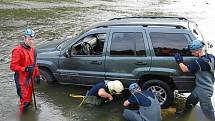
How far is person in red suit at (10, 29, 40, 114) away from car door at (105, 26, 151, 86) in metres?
1.91

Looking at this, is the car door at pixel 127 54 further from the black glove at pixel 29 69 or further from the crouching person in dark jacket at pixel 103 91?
the black glove at pixel 29 69

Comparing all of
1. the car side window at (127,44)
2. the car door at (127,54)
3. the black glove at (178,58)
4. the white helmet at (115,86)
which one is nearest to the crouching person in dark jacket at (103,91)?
the white helmet at (115,86)

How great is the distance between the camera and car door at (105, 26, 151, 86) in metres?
9.11

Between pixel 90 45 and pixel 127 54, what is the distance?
1203mm

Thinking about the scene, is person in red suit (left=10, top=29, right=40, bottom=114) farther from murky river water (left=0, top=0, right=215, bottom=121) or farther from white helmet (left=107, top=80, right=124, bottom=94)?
white helmet (left=107, top=80, right=124, bottom=94)

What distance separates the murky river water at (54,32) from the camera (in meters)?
9.12

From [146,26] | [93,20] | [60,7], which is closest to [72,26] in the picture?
[93,20]

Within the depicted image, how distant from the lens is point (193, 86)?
8.89 metres

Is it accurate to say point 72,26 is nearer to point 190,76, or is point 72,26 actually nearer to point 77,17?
point 77,17

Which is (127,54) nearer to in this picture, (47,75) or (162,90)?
(162,90)

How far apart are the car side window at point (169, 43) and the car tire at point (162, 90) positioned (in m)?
0.71

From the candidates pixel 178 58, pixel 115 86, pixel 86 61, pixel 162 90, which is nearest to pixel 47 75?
pixel 86 61

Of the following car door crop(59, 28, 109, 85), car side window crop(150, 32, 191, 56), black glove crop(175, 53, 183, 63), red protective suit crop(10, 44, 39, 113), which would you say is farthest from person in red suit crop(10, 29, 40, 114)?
black glove crop(175, 53, 183, 63)

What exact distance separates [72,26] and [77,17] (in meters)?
3.82
